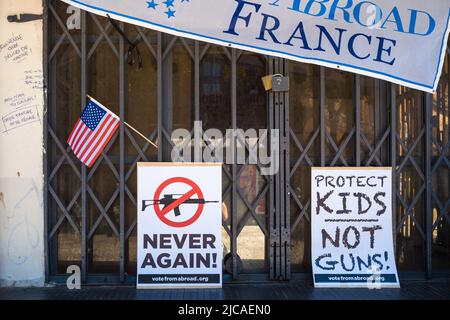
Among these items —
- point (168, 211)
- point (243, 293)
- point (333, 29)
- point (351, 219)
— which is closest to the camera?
point (333, 29)

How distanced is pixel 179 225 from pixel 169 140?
114cm

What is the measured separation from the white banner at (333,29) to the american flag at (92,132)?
146cm

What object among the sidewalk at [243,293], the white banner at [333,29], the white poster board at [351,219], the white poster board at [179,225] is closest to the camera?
the white banner at [333,29]

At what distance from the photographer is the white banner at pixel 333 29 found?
597 cm

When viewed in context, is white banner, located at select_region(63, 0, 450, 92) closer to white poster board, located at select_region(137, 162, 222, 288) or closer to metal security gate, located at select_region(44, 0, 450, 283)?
metal security gate, located at select_region(44, 0, 450, 283)

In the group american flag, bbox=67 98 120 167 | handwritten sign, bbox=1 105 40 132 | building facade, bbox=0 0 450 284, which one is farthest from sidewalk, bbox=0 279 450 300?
handwritten sign, bbox=1 105 40 132

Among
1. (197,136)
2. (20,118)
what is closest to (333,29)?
(197,136)
